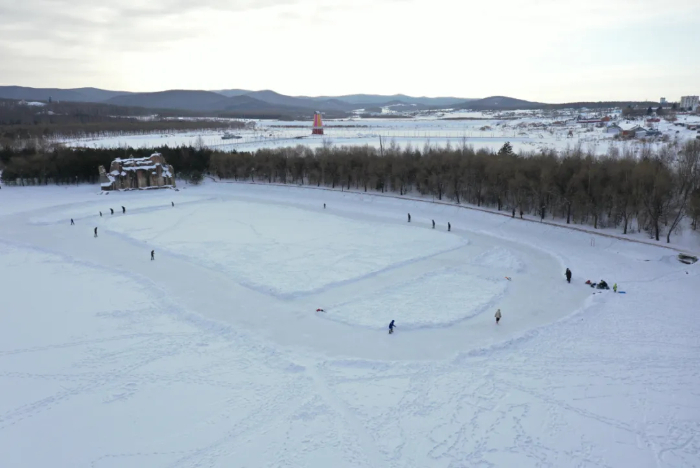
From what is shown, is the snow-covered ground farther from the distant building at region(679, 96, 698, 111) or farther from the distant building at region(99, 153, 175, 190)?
the distant building at region(679, 96, 698, 111)

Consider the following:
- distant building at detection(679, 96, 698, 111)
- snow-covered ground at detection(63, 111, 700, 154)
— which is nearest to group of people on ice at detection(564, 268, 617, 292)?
snow-covered ground at detection(63, 111, 700, 154)

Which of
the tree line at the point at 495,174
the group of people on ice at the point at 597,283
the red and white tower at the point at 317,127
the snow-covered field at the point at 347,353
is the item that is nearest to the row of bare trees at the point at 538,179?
the tree line at the point at 495,174

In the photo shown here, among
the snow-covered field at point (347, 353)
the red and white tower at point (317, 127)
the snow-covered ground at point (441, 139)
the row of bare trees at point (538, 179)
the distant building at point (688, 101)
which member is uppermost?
the distant building at point (688, 101)

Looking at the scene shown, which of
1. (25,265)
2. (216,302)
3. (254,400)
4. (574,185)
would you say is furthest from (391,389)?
(574,185)

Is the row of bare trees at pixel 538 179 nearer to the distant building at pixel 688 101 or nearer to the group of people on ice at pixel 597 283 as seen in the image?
the group of people on ice at pixel 597 283

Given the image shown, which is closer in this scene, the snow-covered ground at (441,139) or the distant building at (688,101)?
the snow-covered ground at (441,139)

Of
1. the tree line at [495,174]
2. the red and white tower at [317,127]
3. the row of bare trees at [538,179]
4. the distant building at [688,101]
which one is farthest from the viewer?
the distant building at [688,101]

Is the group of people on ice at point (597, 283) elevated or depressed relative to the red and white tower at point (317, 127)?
depressed
